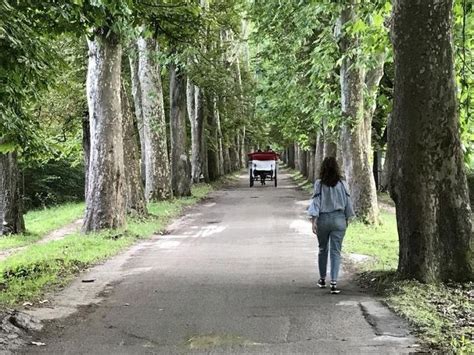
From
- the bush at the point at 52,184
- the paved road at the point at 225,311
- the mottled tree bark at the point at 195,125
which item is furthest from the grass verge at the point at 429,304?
the bush at the point at 52,184

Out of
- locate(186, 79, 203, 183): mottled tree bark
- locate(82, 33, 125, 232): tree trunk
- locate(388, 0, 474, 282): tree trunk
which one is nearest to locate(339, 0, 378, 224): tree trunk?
locate(82, 33, 125, 232): tree trunk

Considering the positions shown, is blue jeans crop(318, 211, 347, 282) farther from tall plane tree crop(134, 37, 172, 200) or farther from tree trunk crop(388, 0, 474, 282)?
tall plane tree crop(134, 37, 172, 200)

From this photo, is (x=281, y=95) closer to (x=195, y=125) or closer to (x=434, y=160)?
(x=195, y=125)

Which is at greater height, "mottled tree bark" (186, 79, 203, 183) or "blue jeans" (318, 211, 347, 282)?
"mottled tree bark" (186, 79, 203, 183)

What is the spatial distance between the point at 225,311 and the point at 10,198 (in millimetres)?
13712

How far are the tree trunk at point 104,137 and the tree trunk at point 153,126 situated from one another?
747cm

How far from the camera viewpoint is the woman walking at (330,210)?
28.3 feet

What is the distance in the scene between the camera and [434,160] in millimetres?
7969

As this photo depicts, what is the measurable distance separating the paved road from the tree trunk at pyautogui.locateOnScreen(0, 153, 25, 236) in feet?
25.4

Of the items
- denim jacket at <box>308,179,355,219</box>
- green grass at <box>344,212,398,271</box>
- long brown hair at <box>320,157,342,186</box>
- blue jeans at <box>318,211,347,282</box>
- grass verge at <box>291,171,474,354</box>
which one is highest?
long brown hair at <box>320,157,342,186</box>

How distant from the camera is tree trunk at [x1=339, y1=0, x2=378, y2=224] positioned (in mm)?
16891

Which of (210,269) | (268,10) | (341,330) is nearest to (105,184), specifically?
(210,269)

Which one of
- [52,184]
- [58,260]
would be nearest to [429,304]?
[58,260]

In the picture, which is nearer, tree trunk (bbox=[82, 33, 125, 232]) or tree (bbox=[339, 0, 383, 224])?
tree trunk (bbox=[82, 33, 125, 232])
